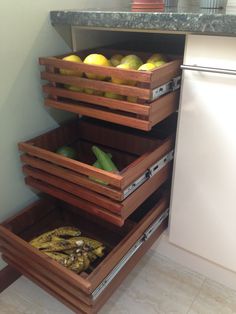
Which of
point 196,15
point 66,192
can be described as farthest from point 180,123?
point 66,192

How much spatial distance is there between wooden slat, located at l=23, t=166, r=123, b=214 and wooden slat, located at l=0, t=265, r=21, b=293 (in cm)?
36

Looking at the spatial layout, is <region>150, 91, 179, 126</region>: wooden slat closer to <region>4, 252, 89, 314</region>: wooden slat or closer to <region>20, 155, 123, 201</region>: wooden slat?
<region>20, 155, 123, 201</region>: wooden slat

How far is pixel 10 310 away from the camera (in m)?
0.98

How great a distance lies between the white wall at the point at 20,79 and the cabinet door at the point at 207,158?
1.54 ft

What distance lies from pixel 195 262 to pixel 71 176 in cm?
59

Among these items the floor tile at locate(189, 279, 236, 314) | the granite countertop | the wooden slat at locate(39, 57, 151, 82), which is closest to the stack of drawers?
the wooden slat at locate(39, 57, 151, 82)

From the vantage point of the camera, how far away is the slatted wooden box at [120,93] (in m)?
0.75

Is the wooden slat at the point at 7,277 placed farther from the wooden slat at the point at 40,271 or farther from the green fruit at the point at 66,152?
the green fruit at the point at 66,152

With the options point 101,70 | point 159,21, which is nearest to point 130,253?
point 101,70

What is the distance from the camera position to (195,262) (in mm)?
1098

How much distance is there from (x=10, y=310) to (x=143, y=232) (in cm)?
51

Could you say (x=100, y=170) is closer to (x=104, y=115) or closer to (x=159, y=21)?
(x=104, y=115)

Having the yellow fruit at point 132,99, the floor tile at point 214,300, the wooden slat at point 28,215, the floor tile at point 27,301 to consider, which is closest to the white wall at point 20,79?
the wooden slat at point 28,215

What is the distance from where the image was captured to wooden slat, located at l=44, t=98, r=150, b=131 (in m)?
0.77
